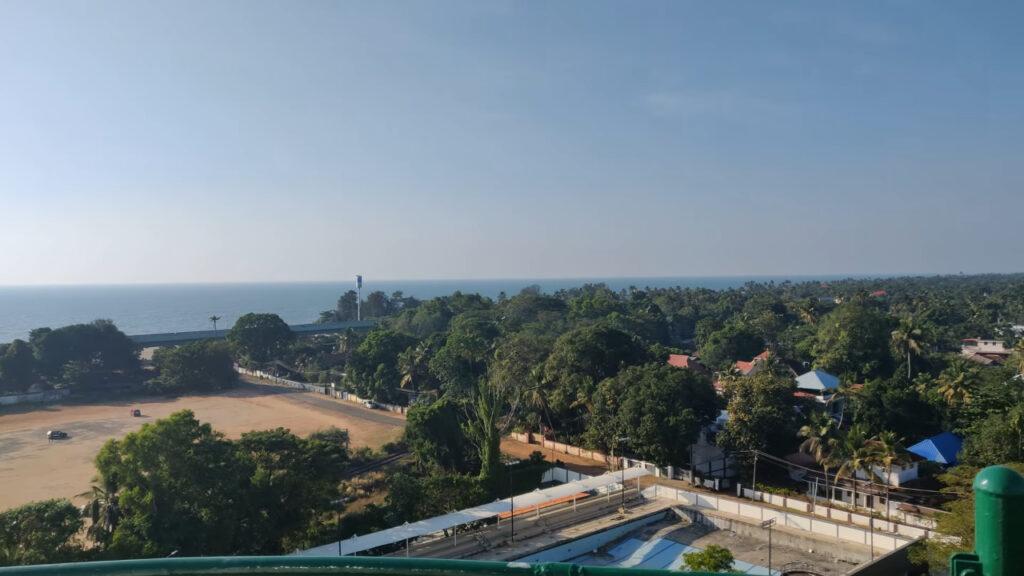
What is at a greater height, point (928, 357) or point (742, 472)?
point (928, 357)

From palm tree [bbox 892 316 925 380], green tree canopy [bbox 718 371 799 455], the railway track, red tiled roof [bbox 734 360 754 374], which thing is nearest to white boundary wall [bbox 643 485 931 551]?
green tree canopy [bbox 718 371 799 455]

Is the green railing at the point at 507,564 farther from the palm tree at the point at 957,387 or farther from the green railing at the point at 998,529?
the palm tree at the point at 957,387

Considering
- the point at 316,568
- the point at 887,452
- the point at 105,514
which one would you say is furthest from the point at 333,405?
the point at 316,568

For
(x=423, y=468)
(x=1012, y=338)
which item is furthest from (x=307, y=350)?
(x=1012, y=338)

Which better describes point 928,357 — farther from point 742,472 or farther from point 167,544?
point 167,544

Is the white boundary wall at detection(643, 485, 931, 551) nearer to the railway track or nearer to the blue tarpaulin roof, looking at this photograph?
the blue tarpaulin roof

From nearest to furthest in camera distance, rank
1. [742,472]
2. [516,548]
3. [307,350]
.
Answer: [516,548] < [742,472] < [307,350]

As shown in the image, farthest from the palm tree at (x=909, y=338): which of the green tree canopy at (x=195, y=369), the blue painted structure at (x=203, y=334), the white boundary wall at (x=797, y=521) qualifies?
the blue painted structure at (x=203, y=334)
